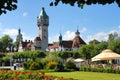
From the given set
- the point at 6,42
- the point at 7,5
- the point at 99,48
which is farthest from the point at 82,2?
the point at 6,42

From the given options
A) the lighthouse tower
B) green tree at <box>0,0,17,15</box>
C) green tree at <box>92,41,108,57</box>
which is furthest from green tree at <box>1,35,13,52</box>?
green tree at <box>0,0,17,15</box>

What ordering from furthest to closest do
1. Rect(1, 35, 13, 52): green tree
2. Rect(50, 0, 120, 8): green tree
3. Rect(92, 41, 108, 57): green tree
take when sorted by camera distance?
Rect(1, 35, 13, 52): green tree
Rect(92, 41, 108, 57): green tree
Rect(50, 0, 120, 8): green tree

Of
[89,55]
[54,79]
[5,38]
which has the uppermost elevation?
[5,38]

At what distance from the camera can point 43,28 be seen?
126m

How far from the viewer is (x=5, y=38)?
5285 inches

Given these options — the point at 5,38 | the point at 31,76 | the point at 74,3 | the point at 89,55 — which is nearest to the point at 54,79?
the point at 31,76

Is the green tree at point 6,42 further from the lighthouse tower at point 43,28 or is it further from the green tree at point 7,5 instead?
the green tree at point 7,5

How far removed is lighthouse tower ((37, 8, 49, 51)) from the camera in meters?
125

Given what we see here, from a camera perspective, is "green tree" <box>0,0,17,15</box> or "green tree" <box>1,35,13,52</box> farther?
"green tree" <box>1,35,13,52</box>

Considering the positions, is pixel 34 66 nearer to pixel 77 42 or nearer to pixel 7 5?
pixel 7 5

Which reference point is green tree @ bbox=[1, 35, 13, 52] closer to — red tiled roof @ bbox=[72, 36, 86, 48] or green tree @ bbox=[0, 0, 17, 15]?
red tiled roof @ bbox=[72, 36, 86, 48]

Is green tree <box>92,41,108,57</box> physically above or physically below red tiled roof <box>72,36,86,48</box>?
below

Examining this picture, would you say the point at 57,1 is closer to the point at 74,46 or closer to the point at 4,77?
the point at 4,77

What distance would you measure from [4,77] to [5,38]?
112 m
